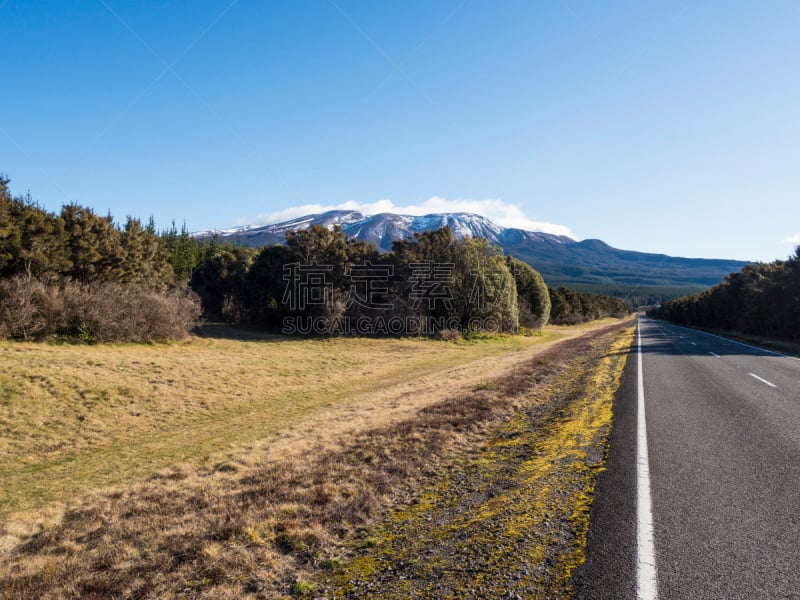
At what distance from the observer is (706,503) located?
17.1 ft

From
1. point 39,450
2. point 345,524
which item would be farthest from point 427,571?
point 39,450

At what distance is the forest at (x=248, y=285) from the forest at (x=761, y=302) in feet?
79.8

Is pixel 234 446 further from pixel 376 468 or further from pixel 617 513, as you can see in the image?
pixel 617 513

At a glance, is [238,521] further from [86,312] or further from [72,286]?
[72,286]

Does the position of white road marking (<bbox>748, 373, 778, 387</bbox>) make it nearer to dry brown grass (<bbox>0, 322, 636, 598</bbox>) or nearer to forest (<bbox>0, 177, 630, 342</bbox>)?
dry brown grass (<bbox>0, 322, 636, 598</bbox>)

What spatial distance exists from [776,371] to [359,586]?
1960 cm

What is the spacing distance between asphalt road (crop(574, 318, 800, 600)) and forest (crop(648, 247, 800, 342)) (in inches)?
1581

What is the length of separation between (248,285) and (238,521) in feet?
175

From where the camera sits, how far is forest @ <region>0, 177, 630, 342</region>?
84.5ft

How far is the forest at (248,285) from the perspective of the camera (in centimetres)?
2577

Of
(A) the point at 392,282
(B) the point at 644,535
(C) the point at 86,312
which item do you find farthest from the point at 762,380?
(C) the point at 86,312

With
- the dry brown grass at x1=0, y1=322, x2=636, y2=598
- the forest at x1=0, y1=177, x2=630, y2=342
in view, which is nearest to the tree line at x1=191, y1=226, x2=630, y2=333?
the forest at x1=0, y1=177, x2=630, y2=342

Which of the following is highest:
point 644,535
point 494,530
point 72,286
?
point 72,286

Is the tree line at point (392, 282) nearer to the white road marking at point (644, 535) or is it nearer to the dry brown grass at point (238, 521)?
the dry brown grass at point (238, 521)
